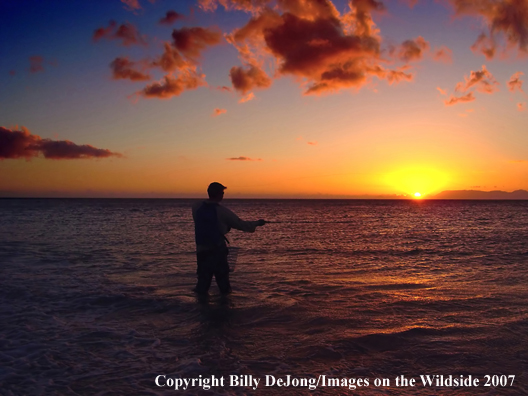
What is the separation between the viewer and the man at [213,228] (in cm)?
758

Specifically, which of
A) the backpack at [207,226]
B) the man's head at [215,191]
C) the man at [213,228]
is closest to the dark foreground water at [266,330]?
the man at [213,228]

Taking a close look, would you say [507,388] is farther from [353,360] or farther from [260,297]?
[260,297]

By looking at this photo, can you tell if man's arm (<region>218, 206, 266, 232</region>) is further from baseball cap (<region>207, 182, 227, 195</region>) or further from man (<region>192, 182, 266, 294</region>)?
baseball cap (<region>207, 182, 227, 195</region>)

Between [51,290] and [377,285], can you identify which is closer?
[51,290]

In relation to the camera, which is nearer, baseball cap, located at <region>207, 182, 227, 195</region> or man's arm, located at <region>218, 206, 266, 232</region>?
man's arm, located at <region>218, 206, 266, 232</region>

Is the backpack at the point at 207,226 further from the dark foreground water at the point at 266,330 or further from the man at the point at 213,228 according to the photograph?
the dark foreground water at the point at 266,330

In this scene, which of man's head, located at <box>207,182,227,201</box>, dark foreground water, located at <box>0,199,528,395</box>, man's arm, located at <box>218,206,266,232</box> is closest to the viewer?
dark foreground water, located at <box>0,199,528,395</box>

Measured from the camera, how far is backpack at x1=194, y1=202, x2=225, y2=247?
299 inches

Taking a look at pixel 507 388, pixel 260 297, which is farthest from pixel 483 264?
pixel 507 388

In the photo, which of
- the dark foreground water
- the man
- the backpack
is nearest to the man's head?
the man

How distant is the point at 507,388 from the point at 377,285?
560 cm

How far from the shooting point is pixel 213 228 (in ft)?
25.3

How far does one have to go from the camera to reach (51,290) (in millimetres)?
9203

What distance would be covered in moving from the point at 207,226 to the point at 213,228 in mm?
129
